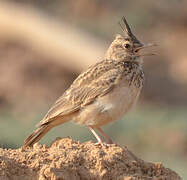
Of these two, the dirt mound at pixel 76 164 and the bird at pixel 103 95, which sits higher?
the bird at pixel 103 95

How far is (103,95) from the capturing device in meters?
8.46

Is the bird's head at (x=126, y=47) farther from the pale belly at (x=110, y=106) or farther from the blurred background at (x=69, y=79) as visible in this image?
the blurred background at (x=69, y=79)

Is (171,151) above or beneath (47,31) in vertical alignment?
beneath

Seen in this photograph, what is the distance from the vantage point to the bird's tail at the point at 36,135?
8.17 metres

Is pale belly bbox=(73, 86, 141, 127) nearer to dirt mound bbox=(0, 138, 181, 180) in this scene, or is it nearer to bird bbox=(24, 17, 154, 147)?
bird bbox=(24, 17, 154, 147)

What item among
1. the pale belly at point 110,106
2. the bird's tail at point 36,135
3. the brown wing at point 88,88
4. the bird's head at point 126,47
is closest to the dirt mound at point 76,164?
the bird's tail at point 36,135

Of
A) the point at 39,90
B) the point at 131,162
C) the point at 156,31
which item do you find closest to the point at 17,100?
the point at 39,90

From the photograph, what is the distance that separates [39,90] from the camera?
19.4 meters

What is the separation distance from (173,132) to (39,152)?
28.8ft

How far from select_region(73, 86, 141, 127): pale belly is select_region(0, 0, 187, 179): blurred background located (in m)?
3.86

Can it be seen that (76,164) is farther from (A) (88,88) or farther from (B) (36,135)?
(A) (88,88)

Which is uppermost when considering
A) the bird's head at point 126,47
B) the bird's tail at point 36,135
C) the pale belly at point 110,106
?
the bird's head at point 126,47

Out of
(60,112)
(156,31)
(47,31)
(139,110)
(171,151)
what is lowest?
(60,112)

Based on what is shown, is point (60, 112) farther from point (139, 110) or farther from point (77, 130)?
point (139, 110)
